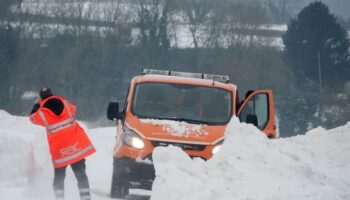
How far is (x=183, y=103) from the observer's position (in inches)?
468

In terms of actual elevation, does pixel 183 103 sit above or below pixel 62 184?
above

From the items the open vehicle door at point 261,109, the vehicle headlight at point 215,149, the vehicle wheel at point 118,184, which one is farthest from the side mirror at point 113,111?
the open vehicle door at point 261,109

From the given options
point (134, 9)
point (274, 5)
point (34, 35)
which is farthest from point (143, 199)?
point (274, 5)

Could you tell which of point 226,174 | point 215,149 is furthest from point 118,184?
point 226,174

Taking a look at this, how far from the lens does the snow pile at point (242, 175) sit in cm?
816

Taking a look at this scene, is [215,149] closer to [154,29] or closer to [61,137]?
[61,137]

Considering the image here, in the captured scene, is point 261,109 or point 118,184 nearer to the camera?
point 118,184

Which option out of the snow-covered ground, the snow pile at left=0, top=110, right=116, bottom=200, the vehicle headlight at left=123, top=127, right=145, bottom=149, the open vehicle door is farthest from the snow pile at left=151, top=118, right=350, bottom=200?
the snow pile at left=0, top=110, right=116, bottom=200

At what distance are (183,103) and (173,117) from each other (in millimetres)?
415

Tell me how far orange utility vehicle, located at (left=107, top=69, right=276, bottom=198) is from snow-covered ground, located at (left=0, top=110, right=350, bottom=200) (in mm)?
624

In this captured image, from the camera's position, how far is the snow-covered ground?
8.27 metres

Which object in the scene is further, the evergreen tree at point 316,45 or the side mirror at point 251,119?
the evergreen tree at point 316,45

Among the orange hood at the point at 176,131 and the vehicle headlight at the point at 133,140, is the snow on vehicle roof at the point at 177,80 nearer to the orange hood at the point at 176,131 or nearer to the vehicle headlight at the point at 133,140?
the orange hood at the point at 176,131

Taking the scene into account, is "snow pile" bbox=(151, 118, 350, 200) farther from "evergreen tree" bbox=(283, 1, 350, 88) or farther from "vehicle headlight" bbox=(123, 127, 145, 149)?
"evergreen tree" bbox=(283, 1, 350, 88)
